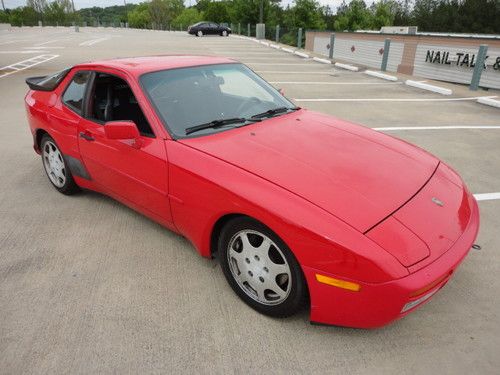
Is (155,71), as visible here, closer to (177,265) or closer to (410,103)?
(177,265)

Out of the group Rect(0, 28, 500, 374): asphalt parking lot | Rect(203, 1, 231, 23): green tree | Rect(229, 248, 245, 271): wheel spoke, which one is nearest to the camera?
Rect(0, 28, 500, 374): asphalt parking lot

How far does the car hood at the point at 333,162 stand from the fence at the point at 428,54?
12.1 m

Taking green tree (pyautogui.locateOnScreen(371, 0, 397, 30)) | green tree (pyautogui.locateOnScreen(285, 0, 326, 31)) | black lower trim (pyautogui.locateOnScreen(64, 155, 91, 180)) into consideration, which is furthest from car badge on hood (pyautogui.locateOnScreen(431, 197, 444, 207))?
green tree (pyautogui.locateOnScreen(371, 0, 397, 30))

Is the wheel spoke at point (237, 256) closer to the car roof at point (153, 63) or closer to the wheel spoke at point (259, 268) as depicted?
the wheel spoke at point (259, 268)

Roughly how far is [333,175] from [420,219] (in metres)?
0.54

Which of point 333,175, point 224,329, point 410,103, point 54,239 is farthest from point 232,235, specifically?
point 410,103

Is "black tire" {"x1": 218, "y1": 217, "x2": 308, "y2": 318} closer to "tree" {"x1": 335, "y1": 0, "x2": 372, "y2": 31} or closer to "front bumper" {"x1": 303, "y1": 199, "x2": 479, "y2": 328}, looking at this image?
"front bumper" {"x1": 303, "y1": 199, "x2": 479, "y2": 328}

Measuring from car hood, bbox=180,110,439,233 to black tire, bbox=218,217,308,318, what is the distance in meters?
0.28

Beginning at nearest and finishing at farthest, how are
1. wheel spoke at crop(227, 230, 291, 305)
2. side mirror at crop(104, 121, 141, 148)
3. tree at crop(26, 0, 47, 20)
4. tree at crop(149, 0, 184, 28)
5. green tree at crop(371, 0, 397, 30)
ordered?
wheel spoke at crop(227, 230, 291, 305) → side mirror at crop(104, 121, 141, 148) → green tree at crop(371, 0, 397, 30) → tree at crop(26, 0, 47, 20) → tree at crop(149, 0, 184, 28)

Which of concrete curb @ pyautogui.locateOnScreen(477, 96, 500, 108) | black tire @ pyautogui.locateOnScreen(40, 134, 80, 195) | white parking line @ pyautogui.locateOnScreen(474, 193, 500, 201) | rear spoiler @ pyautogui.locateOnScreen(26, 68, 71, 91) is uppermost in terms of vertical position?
rear spoiler @ pyautogui.locateOnScreen(26, 68, 71, 91)

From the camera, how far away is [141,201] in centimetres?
303

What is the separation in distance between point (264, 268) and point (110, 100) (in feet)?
6.81

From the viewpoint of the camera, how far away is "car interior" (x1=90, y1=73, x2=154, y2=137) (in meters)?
3.21

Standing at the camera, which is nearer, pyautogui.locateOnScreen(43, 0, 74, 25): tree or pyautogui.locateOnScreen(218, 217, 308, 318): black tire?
pyautogui.locateOnScreen(218, 217, 308, 318): black tire
